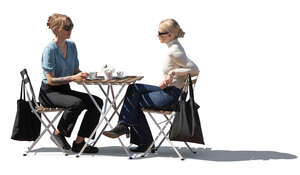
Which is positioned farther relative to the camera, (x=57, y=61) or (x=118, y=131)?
(x=57, y=61)

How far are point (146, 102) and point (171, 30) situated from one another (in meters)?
0.88

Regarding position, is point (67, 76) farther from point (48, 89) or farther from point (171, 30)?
point (171, 30)

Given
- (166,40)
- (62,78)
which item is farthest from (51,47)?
(166,40)

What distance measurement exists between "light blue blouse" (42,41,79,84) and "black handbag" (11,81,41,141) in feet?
1.26

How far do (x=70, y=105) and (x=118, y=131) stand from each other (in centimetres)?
69

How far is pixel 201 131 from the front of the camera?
21.5 feet

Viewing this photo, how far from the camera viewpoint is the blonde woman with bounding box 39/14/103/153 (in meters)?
6.88

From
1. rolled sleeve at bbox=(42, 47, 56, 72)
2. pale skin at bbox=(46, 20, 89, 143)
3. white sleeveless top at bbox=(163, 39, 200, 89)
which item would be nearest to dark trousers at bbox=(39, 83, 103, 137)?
pale skin at bbox=(46, 20, 89, 143)

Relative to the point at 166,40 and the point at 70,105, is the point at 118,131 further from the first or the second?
the point at 166,40

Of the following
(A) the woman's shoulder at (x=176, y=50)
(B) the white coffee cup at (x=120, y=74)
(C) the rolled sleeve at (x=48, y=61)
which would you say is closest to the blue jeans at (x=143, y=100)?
(B) the white coffee cup at (x=120, y=74)

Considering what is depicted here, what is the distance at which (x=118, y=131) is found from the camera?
21.7 feet

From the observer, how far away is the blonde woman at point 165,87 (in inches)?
262

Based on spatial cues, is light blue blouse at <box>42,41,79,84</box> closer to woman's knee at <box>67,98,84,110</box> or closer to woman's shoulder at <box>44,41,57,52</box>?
woman's shoulder at <box>44,41,57,52</box>

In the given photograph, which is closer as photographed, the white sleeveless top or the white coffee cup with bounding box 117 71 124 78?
the white sleeveless top
